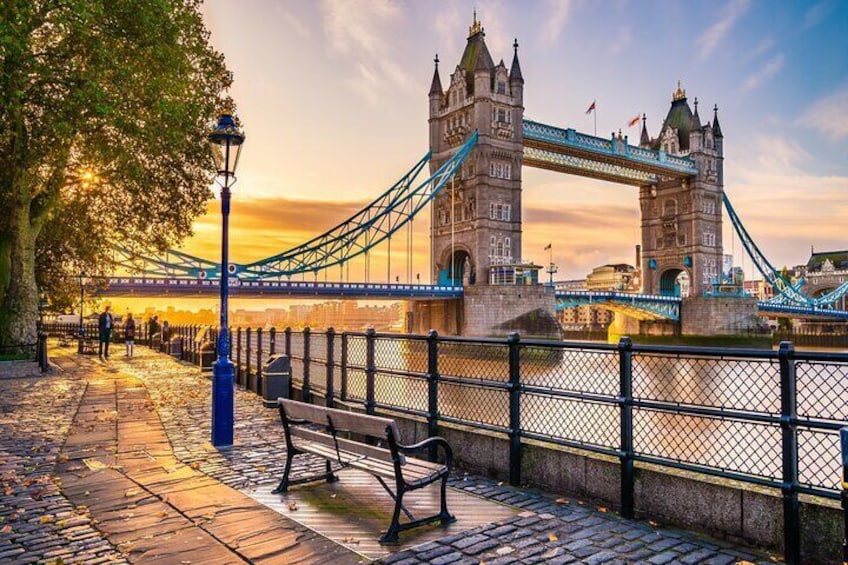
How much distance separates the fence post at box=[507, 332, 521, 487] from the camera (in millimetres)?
6386

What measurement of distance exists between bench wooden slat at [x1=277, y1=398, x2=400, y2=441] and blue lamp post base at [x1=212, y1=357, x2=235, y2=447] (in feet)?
7.61

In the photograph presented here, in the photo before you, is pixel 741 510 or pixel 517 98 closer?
pixel 741 510

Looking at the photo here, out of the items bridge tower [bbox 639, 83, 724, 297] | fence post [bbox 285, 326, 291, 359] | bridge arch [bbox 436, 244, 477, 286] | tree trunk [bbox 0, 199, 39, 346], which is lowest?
fence post [bbox 285, 326, 291, 359]

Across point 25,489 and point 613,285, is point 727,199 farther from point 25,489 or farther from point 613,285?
point 25,489

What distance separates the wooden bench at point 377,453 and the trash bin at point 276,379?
18.4 feet

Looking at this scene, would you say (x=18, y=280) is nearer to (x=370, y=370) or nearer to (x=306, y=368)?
(x=306, y=368)

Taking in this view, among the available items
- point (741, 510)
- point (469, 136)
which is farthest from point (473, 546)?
point (469, 136)

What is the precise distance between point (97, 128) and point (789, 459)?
18.9 meters

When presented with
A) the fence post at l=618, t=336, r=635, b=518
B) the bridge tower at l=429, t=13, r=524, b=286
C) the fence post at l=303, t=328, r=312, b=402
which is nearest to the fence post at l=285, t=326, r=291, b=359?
the fence post at l=303, t=328, r=312, b=402

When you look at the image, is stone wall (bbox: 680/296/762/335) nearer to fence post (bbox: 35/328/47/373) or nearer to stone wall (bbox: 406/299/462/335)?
stone wall (bbox: 406/299/462/335)

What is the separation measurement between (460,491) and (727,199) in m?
99.0

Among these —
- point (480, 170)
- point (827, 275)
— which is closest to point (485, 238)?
point (480, 170)

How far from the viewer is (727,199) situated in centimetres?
9350

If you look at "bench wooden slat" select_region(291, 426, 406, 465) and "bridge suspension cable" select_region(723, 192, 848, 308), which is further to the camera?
"bridge suspension cable" select_region(723, 192, 848, 308)
